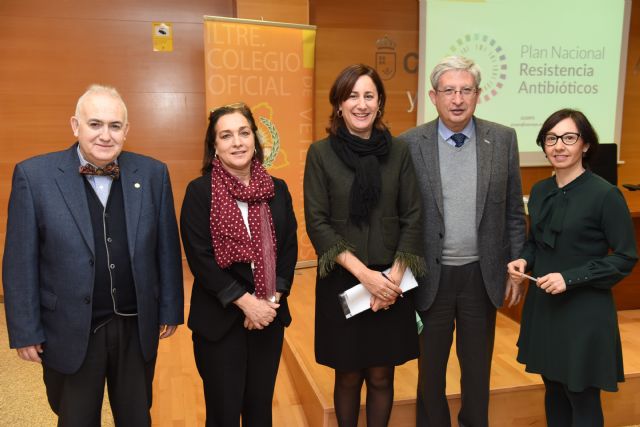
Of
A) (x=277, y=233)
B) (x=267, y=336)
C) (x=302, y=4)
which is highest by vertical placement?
(x=302, y=4)

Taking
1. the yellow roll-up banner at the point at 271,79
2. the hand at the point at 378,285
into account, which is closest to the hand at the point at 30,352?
the hand at the point at 378,285

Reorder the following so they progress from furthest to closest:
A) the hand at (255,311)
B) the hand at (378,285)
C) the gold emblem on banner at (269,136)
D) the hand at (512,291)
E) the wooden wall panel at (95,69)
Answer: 1. the wooden wall panel at (95,69)
2. the gold emblem on banner at (269,136)
3. the hand at (512,291)
4. the hand at (378,285)
5. the hand at (255,311)

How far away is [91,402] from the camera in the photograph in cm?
168

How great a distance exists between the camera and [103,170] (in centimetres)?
162

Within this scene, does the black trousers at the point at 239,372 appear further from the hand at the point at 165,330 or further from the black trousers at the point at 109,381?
the black trousers at the point at 109,381

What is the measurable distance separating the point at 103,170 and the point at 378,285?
A: 98 cm

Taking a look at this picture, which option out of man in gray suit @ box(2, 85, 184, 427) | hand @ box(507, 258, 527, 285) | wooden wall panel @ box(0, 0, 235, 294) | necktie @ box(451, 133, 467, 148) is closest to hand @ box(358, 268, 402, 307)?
hand @ box(507, 258, 527, 285)

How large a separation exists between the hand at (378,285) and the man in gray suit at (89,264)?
70 cm

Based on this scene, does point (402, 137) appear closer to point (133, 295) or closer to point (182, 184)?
point (133, 295)

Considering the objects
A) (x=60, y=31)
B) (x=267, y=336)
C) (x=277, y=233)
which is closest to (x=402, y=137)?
(x=277, y=233)

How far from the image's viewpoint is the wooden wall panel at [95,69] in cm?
459

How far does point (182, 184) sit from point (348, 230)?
11.7 feet

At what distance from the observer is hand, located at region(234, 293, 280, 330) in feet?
5.57

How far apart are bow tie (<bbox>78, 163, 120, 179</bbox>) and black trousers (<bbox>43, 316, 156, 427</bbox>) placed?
1.51ft
